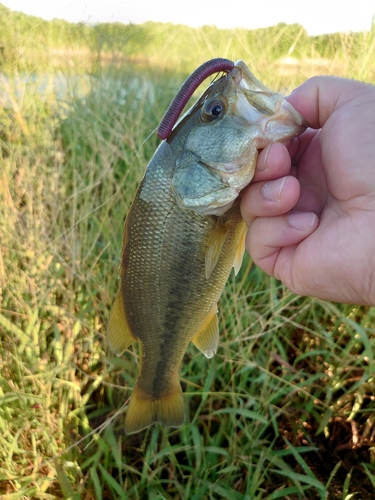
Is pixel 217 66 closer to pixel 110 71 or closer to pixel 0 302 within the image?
pixel 0 302

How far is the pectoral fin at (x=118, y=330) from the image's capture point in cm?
167

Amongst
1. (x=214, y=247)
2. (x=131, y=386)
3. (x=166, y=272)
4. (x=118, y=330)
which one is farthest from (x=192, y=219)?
(x=131, y=386)

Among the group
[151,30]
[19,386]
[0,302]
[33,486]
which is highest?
[151,30]

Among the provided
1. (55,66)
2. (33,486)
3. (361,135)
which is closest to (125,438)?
(33,486)

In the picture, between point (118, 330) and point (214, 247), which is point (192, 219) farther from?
point (118, 330)

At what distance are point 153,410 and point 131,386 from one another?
435 mm

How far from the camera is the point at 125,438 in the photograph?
85.5 inches

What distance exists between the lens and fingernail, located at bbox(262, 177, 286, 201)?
4.62ft

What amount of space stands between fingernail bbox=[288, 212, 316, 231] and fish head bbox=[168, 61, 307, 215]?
263 mm

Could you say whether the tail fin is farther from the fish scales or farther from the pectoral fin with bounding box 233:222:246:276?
the pectoral fin with bounding box 233:222:246:276

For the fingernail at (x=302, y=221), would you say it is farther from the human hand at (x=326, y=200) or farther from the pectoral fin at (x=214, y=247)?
the pectoral fin at (x=214, y=247)

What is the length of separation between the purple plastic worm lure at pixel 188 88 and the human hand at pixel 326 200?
1.02 ft

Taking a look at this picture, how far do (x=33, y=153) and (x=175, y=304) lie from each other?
5.57 feet

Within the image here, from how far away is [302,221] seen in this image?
1.55 metres
